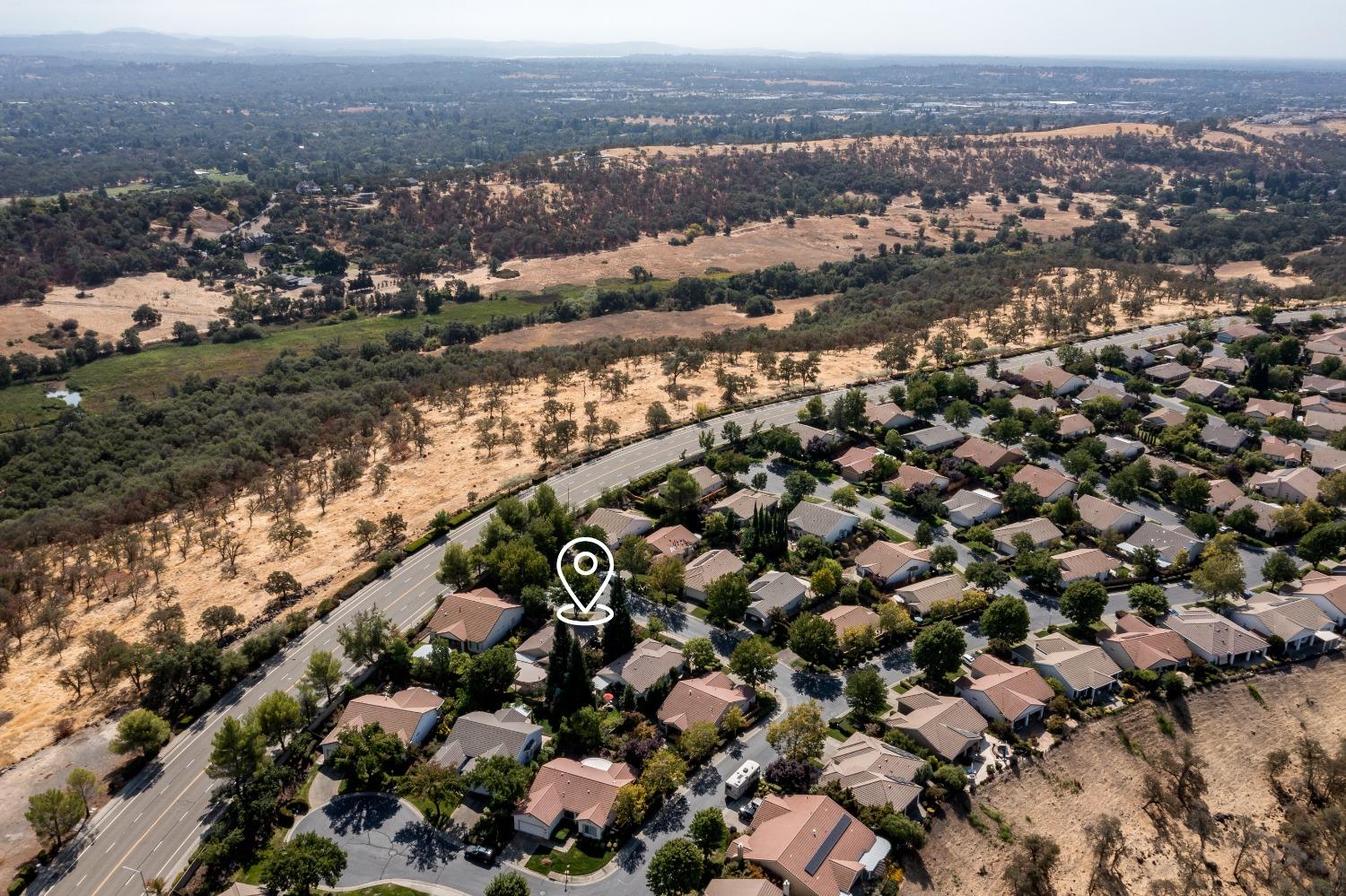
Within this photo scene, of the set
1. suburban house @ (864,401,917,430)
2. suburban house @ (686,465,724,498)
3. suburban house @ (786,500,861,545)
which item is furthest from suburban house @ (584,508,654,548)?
suburban house @ (864,401,917,430)

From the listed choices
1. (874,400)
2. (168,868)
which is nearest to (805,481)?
(874,400)

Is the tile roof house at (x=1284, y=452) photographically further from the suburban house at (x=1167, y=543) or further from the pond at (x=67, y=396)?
the pond at (x=67, y=396)

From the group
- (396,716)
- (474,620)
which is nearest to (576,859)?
(396,716)

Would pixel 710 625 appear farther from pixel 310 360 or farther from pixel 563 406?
pixel 310 360

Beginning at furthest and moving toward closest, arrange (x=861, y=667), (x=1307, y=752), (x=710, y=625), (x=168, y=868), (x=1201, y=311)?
(x=1201, y=311), (x=710, y=625), (x=861, y=667), (x=1307, y=752), (x=168, y=868)

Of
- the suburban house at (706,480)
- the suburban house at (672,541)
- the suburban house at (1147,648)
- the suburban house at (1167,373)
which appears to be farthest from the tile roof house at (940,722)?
the suburban house at (1167,373)

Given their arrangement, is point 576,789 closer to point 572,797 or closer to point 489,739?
point 572,797

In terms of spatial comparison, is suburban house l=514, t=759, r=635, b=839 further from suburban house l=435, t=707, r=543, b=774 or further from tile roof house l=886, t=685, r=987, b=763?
tile roof house l=886, t=685, r=987, b=763
